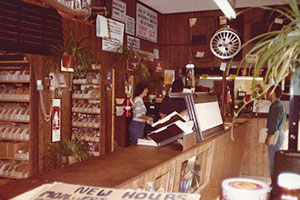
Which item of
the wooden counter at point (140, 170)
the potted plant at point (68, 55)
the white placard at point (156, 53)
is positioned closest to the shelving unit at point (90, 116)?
the potted plant at point (68, 55)

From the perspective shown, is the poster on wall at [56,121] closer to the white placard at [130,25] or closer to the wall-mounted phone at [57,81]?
the wall-mounted phone at [57,81]

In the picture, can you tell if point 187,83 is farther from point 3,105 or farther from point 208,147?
point 208,147

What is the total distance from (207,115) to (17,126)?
379cm

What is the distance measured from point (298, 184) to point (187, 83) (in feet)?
27.1

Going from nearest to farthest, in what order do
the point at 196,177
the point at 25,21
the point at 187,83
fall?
the point at 196,177 < the point at 25,21 < the point at 187,83

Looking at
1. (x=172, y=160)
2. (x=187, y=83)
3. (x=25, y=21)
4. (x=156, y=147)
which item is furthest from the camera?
(x=187, y=83)

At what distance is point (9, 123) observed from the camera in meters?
6.25

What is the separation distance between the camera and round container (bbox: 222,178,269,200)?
50.1 inches

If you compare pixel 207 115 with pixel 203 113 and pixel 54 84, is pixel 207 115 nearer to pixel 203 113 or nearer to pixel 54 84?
pixel 203 113

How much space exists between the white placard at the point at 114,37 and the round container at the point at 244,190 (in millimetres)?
6447

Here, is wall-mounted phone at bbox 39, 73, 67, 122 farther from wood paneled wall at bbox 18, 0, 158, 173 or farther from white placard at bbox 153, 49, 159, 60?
white placard at bbox 153, 49, 159, 60

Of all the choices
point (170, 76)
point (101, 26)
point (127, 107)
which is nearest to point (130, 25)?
point (101, 26)

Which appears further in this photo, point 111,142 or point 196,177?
point 111,142

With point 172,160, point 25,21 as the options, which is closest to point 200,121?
point 172,160
